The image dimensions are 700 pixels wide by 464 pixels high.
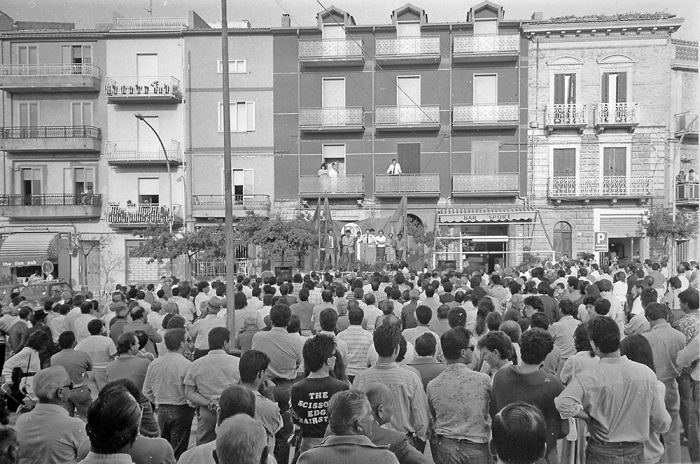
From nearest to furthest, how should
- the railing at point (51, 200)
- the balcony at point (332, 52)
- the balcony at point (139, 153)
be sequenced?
the balcony at point (332, 52) → the balcony at point (139, 153) → the railing at point (51, 200)

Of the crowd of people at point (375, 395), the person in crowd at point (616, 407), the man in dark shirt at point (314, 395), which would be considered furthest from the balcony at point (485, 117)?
the person in crowd at point (616, 407)

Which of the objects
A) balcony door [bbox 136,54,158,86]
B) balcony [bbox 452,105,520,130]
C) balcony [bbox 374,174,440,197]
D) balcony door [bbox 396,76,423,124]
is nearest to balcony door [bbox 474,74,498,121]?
balcony [bbox 452,105,520,130]

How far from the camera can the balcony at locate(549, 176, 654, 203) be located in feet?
89.3

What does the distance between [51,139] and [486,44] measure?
66.3 feet

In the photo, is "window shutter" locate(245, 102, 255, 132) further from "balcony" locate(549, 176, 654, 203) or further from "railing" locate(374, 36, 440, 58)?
"balcony" locate(549, 176, 654, 203)

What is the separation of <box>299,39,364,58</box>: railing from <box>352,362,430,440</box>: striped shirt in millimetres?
25180

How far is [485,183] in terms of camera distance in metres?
28.1

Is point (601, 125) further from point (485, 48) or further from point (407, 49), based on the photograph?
point (407, 49)

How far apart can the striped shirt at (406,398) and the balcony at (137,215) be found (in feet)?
82.2

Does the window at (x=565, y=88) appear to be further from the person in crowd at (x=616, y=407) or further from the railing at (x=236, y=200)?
the person in crowd at (x=616, y=407)

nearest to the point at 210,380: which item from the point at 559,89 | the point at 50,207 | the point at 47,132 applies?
the point at 559,89

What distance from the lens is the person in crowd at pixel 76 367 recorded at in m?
6.00

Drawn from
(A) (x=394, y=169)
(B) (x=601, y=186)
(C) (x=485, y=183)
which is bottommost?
(B) (x=601, y=186)

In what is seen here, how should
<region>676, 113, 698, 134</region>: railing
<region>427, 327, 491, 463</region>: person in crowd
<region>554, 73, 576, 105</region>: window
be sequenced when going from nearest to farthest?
<region>427, 327, 491, 463</region>: person in crowd
<region>676, 113, 698, 134</region>: railing
<region>554, 73, 576, 105</region>: window
